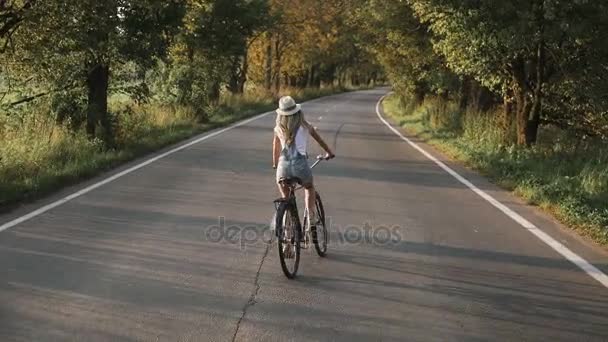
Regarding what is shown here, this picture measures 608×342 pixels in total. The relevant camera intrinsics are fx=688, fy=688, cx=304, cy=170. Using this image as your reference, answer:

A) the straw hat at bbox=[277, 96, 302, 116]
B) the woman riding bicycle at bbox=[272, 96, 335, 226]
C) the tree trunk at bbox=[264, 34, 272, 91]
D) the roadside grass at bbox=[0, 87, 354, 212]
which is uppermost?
the tree trunk at bbox=[264, 34, 272, 91]

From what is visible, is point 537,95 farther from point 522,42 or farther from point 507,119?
point 522,42

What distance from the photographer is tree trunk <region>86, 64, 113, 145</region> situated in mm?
16406

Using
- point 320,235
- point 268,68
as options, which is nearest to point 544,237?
point 320,235

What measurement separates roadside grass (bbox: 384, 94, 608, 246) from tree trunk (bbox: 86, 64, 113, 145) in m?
8.50

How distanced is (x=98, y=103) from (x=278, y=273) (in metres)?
11.7

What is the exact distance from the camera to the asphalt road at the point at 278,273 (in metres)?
5.12

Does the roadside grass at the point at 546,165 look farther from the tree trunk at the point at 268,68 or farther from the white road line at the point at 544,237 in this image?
the tree trunk at the point at 268,68

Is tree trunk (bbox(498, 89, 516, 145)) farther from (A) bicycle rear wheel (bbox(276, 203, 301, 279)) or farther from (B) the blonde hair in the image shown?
(A) bicycle rear wheel (bbox(276, 203, 301, 279))

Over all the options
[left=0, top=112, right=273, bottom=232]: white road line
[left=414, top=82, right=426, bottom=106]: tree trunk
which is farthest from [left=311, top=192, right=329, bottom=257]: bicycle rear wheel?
[left=414, top=82, right=426, bottom=106]: tree trunk

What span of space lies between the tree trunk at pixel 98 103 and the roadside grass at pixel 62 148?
0.36 metres

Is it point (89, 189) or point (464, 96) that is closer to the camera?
point (89, 189)

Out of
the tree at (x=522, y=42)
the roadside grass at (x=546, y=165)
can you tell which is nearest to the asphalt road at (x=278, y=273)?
the roadside grass at (x=546, y=165)

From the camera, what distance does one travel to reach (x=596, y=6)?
44.2 feet

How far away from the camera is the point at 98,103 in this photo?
1688cm
